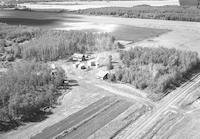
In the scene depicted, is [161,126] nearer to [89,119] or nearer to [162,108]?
[162,108]

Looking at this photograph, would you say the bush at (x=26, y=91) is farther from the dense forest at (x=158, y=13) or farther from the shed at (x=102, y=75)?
the dense forest at (x=158, y=13)

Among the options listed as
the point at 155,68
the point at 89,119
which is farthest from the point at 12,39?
the point at 89,119

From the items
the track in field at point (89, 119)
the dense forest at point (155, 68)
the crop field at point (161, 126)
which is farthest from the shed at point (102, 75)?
the crop field at point (161, 126)

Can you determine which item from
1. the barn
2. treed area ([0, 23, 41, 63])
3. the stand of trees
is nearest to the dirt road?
the stand of trees

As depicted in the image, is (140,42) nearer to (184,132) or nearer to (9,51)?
(9,51)

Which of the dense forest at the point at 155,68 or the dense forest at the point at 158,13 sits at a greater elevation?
the dense forest at the point at 158,13
